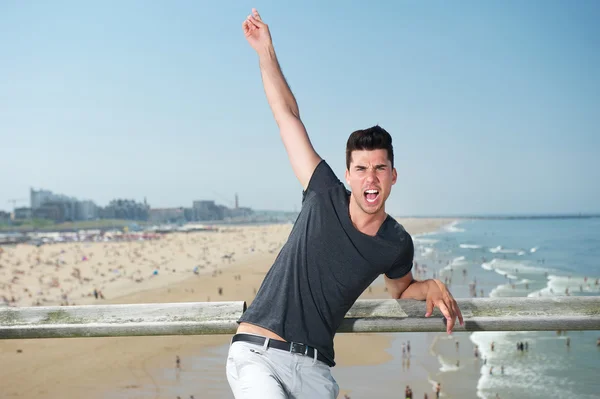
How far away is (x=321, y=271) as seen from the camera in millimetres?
2604

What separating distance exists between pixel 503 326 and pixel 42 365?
58.1ft

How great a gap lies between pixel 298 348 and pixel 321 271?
0.37 m

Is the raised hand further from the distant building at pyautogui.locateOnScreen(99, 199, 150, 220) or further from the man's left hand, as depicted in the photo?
the distant building at pyautogui.locateOnScreen(99, 199, 150, 220)

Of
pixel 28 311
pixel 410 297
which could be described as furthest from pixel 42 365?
pixel 410 297

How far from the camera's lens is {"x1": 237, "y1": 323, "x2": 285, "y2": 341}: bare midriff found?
8.52 feet

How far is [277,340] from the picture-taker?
2586mm

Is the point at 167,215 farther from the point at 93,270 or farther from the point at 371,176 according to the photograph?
the point at 371,176

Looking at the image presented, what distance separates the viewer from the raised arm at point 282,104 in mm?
2875

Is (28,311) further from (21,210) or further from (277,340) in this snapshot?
(21,210)

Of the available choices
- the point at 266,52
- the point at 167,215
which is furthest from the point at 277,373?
the point at 167,215

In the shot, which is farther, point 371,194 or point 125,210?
point 125,210

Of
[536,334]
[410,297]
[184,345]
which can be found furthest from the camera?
[536,334]

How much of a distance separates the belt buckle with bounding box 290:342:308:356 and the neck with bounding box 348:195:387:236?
23.9 inches

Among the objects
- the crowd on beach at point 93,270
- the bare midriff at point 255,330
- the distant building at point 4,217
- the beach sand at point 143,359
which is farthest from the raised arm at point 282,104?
the distant building at point 4,217
